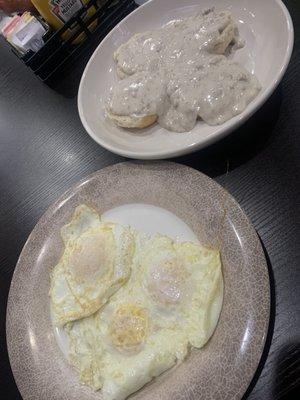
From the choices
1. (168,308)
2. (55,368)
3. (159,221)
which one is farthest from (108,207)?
(55,368)

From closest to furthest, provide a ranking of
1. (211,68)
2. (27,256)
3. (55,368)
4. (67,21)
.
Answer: (55,368) < (211,68) < (27,256) < (67,21)

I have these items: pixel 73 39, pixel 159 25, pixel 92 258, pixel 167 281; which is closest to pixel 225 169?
pixel 167 281

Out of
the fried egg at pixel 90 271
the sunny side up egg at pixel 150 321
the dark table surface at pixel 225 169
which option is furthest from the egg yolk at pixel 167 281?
the dark table surface at pixel 225 169

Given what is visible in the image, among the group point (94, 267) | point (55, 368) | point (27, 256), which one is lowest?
point (55, 368)

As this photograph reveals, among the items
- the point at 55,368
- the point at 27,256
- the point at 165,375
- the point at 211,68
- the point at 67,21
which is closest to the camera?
the point at 165,375

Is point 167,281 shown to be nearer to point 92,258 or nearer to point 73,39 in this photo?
point 92,258

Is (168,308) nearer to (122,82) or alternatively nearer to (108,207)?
(108,207)
